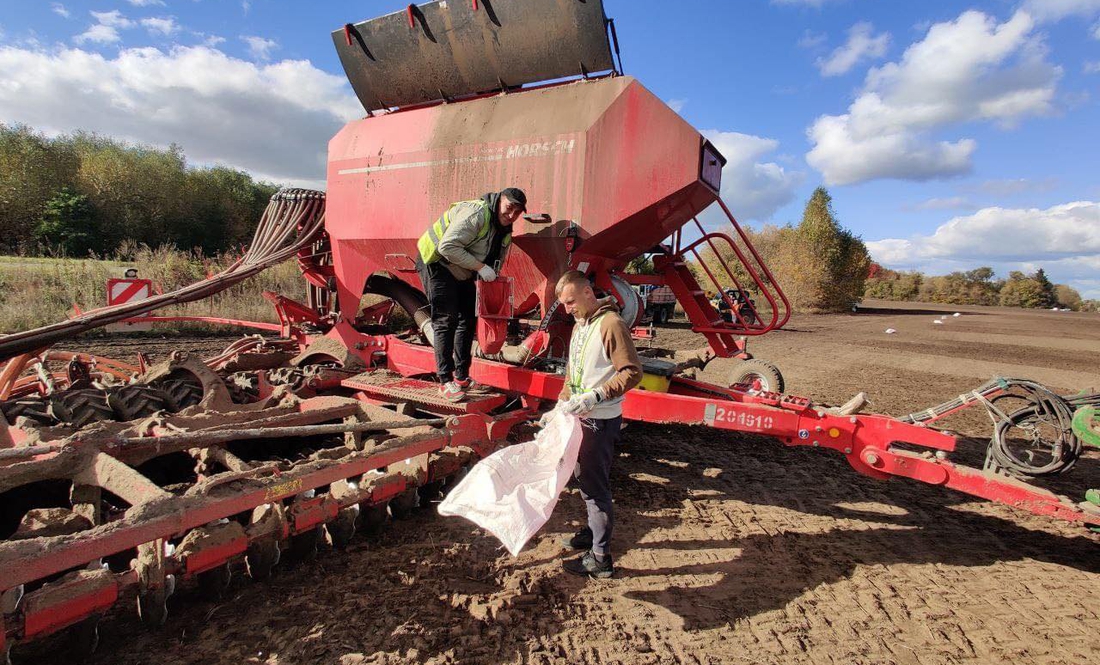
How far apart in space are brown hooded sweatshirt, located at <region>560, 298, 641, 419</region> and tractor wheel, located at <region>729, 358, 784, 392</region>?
10.9 ft

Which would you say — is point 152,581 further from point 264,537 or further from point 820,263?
point 820,263

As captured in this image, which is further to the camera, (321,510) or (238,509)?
(321,510)

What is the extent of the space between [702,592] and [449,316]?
2461 mm

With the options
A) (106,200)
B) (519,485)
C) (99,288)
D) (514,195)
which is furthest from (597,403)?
(106,200)

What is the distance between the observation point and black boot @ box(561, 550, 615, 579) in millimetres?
3031

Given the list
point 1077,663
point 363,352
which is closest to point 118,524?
point 363,352

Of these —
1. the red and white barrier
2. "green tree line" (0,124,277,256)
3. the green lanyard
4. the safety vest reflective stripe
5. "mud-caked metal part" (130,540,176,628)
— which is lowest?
"mud-caked metal part" (130,540,176,628)

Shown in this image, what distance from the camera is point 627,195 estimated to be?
4055 millimetres

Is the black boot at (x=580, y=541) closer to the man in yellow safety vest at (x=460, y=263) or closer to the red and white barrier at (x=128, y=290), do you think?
the man in yellow safety vest at (x=460, y=263)

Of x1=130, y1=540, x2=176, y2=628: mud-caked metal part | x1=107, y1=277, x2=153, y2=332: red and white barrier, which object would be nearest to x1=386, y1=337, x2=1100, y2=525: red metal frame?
x1=130, y1=540, x2=176, y2=628: mud-caked metal part

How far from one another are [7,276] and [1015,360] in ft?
77.6

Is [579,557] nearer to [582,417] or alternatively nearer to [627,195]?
[582,417]

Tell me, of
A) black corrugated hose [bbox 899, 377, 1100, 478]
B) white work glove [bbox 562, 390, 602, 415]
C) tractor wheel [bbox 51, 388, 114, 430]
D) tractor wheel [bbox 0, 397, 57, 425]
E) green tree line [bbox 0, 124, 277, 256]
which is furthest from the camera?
green tree line [bbox 0, 124, 277, 256]

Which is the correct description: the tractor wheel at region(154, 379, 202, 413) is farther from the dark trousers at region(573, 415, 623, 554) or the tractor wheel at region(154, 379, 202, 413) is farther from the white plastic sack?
the dark trousers at region(573, 415, 623, 554)
